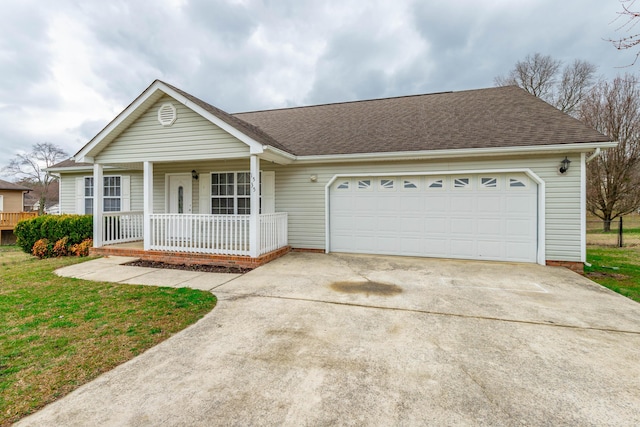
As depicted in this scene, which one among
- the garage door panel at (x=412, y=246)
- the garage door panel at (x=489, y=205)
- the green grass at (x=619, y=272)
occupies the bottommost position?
the green grass at (x=619, y=272)

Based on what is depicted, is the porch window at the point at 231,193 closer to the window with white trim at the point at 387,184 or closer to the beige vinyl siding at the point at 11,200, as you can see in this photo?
the window with white trim at the point at 387,184

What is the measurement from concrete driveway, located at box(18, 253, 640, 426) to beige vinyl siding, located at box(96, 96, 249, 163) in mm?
3628

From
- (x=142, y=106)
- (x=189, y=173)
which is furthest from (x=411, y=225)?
(x=142, y=106)

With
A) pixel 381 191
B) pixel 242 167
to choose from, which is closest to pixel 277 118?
pixel 242 167

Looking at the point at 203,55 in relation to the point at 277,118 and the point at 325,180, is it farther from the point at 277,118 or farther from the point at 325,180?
the point at 325,180

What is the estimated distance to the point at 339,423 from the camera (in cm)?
192

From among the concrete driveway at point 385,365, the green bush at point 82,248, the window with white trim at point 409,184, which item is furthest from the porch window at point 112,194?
the window with white trim at point 409,184

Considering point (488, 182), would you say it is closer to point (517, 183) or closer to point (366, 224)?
point (517, 183)

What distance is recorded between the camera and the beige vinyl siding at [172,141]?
6.75 meters

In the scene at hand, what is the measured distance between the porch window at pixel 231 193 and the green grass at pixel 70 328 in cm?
414

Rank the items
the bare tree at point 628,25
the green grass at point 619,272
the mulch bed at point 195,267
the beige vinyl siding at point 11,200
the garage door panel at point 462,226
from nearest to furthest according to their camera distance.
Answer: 1. the bare tree at point 628,25
2. the green grass at point 619,272
3. the mulch bed at point 195,267
4. the garage door panel at point 462,226
5. the beige vinyl siding at point 11,200

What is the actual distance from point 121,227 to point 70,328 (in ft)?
21.6

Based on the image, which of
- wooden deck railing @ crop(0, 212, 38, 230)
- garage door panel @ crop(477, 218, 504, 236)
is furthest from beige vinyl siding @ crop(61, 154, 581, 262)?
wooden deck railing @ crop(0, 212, 38, 230)

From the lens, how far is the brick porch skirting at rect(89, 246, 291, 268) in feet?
21.7
